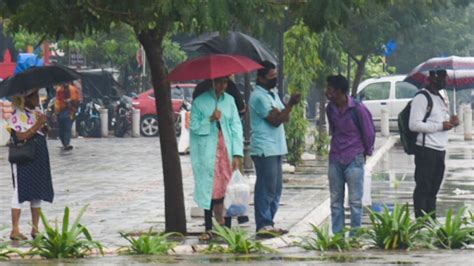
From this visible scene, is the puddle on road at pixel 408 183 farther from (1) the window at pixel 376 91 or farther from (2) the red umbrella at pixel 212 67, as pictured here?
(1) the window at pixel 376 91

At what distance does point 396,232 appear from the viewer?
1330cm

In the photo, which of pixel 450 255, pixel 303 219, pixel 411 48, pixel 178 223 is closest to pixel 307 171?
pixel 303 219

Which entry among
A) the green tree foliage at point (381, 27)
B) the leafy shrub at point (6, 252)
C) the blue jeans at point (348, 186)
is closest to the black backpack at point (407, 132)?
the blue jeans at point (348, 186)

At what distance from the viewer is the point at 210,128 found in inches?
574

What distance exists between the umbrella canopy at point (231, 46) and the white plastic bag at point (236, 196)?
1.63m

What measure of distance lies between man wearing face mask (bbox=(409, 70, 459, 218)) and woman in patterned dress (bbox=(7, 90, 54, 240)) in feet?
12.4

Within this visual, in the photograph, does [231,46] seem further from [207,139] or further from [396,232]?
[396,232]

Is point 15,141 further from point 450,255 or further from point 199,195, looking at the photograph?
point 450,255

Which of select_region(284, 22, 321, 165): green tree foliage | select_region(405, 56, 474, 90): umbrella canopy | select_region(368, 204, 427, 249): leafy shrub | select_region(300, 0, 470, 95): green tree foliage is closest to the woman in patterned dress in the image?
select_region(368, 204, 427, 249): leafy shrub

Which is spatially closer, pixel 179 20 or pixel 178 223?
pixel 179 20

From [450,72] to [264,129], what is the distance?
564 centimetres

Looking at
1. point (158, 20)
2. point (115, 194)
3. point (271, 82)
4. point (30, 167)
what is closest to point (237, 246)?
point (158, 20)

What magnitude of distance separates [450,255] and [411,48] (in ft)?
182

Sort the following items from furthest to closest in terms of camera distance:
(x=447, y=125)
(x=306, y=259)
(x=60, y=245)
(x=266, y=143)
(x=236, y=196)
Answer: (x=447, y=125) → (x=266, y=143) → (x=236, y=196) → (x=60, y=245) → (x=306, y=259)
